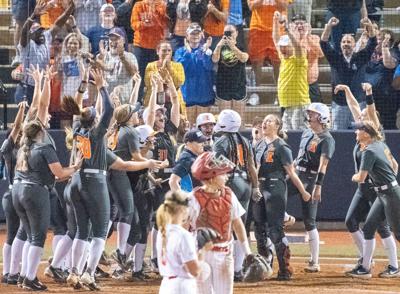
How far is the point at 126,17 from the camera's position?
60.2 ft

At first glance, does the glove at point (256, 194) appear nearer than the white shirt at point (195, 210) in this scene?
No

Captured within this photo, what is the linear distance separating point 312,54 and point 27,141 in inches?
270

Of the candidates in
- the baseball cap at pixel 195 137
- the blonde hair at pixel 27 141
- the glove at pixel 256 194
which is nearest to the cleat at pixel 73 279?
the blonde hair at pixel 27 141

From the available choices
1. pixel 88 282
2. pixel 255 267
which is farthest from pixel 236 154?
pixel 255 267

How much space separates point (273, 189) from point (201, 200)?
3891 mm

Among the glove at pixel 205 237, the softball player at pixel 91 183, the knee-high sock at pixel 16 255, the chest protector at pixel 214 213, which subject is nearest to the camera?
the glove at pixel 205 237

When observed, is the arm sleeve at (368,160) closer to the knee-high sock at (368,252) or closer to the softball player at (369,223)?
the softball player at (369,223)

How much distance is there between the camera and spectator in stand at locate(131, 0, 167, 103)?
1781 centimetres

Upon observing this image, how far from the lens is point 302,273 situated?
44.4 ft

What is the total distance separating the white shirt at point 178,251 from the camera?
26.5ft

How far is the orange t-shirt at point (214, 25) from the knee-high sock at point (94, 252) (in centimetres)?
668

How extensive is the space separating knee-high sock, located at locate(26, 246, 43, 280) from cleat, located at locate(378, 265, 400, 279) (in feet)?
13.1

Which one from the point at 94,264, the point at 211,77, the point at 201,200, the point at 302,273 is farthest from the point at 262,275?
the point at 211,77

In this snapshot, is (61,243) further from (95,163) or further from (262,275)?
(262,275)
